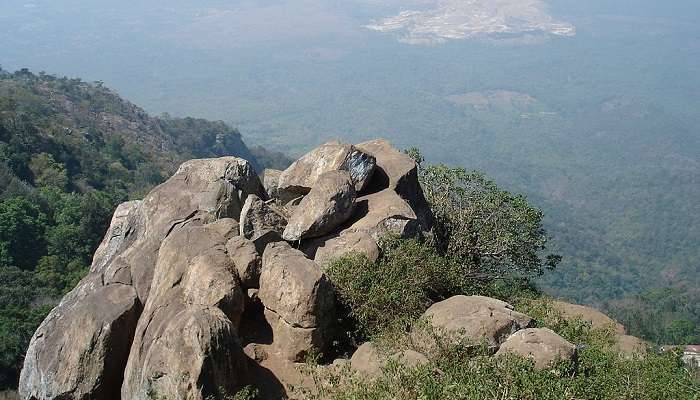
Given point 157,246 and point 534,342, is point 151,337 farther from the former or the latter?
point 534,342

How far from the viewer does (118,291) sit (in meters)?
12.6

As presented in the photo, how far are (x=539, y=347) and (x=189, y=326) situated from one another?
5.66m

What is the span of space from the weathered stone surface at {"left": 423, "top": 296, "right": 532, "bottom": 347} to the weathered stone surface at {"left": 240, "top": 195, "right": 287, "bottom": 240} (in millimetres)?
Result: 4205

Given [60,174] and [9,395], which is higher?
[9,395]

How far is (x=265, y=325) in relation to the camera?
12.7 metres

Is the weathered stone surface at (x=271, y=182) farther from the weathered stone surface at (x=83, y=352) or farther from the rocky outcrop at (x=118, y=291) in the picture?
the weathered stone surface at (x=83, y=352)

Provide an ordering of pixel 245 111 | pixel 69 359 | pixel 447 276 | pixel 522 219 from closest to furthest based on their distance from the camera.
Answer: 1. pixel 69 359
2. pixel 447 276
3. pixel 522 219
4. pixel 245 111

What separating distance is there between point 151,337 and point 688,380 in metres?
8.91

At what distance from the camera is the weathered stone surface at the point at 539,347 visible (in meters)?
10.2

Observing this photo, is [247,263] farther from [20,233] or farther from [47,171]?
[47,171]

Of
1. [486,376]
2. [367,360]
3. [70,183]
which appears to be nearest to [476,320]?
[367,360]

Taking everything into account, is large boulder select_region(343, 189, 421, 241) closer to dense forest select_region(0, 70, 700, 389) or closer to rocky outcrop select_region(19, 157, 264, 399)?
rocky outcrop select_region(19, 157, 264, 399)

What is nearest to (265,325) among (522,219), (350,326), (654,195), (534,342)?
(350,326)

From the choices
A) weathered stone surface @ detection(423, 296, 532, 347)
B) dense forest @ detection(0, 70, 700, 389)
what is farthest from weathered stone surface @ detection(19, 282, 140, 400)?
dense forest @ detection(0, 70, 700, 389)
